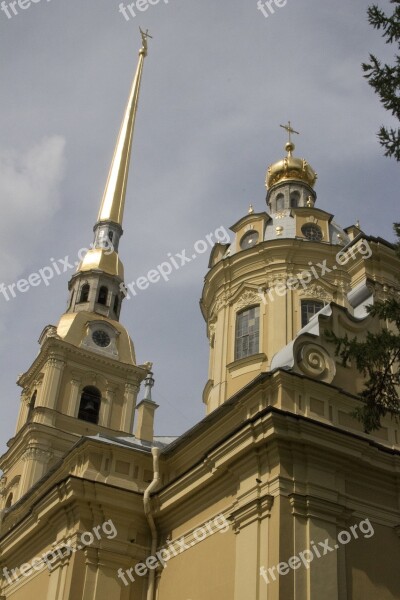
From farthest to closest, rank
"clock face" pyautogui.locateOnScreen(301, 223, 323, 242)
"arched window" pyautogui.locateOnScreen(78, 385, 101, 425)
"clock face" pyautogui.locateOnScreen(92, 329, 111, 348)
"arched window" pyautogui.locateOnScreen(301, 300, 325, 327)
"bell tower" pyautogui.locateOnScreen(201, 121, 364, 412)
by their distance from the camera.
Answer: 1. "clock face" pyautogui.locateOnScreen(92, 329, 111, 348)
2. "arched window" pyautogui.locateOnScreen(78, 385, 101, 425)
3. "clock face" pyautogui.locateOnScreen(301, 223, 323, 242)
4. "arched window" pyautogui.locateOnScreen(301, 300, 325, 327)
5. "bell tower" pyautogui.locateOnScreen(201, 121, 364, 412)

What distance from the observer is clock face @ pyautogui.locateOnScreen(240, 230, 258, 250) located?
22156mm

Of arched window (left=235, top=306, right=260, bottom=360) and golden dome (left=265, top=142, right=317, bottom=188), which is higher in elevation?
golden dome (left=265, top=142, right=317, bottom=188)

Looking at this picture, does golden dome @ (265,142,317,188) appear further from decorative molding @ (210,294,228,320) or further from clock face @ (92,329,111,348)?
clock face @ (92,329,111,348)

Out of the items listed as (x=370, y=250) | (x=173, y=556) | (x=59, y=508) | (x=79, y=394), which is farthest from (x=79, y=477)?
(x=79, y=394)

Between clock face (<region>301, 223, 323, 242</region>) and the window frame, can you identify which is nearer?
the window frame

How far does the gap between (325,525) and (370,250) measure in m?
6.97

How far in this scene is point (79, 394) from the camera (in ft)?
103

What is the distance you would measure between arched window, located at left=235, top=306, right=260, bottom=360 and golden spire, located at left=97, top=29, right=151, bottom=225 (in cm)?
1864

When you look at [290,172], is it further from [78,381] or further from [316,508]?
[316,508]

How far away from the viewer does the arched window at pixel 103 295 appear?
35.2 meters

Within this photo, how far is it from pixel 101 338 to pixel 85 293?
2952 millimetres

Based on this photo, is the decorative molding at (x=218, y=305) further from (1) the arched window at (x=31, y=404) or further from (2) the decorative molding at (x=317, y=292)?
Answer: (1) the arched window at (x=31, y=404)

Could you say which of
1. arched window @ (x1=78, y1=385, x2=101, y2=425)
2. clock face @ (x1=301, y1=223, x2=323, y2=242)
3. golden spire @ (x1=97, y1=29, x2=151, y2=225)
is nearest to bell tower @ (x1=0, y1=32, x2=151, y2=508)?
arched window @ (x1=78, y1=385, x2=101, y2=425)

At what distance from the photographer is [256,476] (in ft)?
40.8
